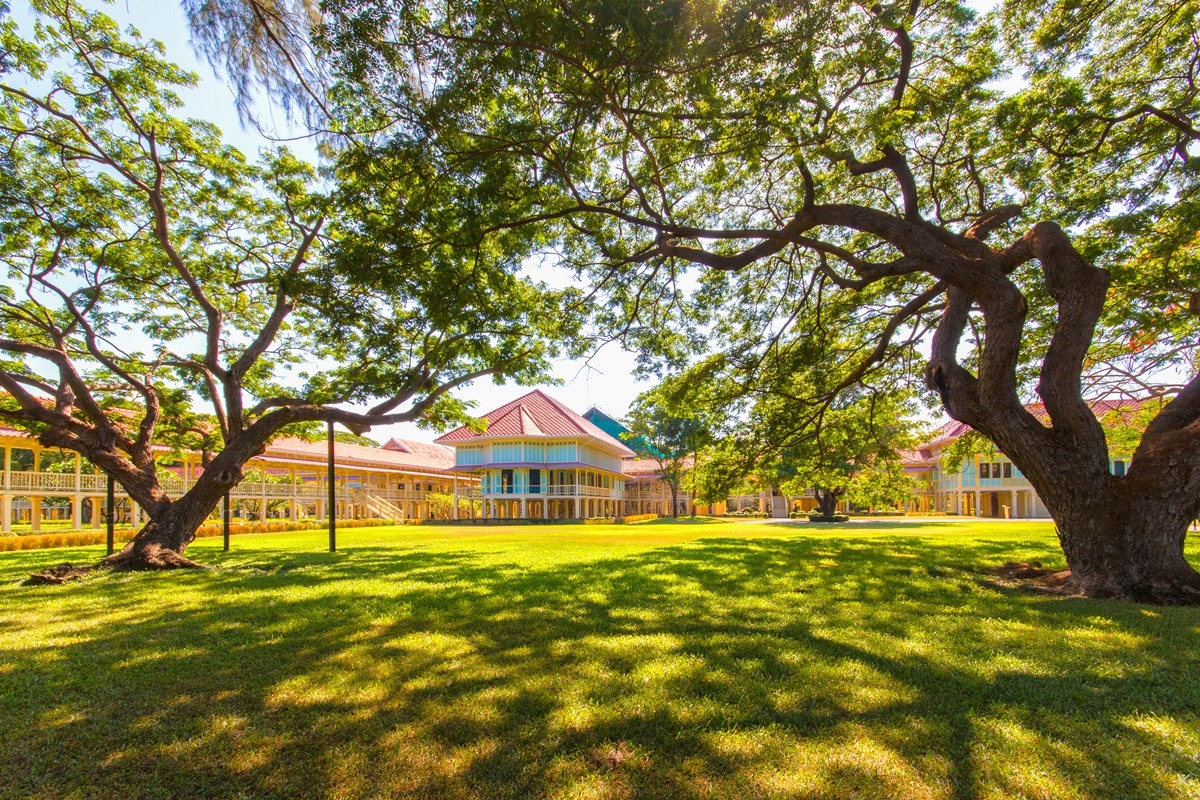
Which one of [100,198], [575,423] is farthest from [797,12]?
[575,423]

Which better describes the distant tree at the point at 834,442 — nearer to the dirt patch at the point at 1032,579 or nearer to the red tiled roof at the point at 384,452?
the dirt patch at the point at 1032,579

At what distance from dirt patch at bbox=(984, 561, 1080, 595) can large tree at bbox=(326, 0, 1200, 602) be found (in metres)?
0.27

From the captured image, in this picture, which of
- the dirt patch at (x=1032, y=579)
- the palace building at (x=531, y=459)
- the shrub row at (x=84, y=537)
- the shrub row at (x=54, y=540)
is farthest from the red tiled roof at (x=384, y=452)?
the dirt patch at (x=1032, y=579)

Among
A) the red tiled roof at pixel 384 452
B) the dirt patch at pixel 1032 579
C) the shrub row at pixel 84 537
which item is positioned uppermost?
the red tiled roof at pixel 384 452

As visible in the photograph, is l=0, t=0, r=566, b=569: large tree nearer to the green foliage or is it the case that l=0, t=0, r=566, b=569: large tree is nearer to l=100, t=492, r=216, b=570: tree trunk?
l=100, t=492, r=216, b=570: tree trunk

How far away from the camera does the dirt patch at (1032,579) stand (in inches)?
277

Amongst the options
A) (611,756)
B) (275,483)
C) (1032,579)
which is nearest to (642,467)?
(275,483)

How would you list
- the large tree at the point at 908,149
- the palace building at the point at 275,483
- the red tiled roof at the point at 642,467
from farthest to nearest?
the red tiled roof at the point at 642,467
the palace building at the point at 275,483
the large tree at the point at 908,149

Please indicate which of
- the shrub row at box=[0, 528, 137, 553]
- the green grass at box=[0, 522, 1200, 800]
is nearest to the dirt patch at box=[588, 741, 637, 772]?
the green grass at box=[0, 522, 1200, 800]

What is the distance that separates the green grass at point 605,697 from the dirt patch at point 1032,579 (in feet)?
2.19

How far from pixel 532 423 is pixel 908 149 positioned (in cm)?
3364

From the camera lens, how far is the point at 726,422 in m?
12.6

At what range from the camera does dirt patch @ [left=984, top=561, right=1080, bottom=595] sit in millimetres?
7039

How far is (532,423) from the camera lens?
4106cm
